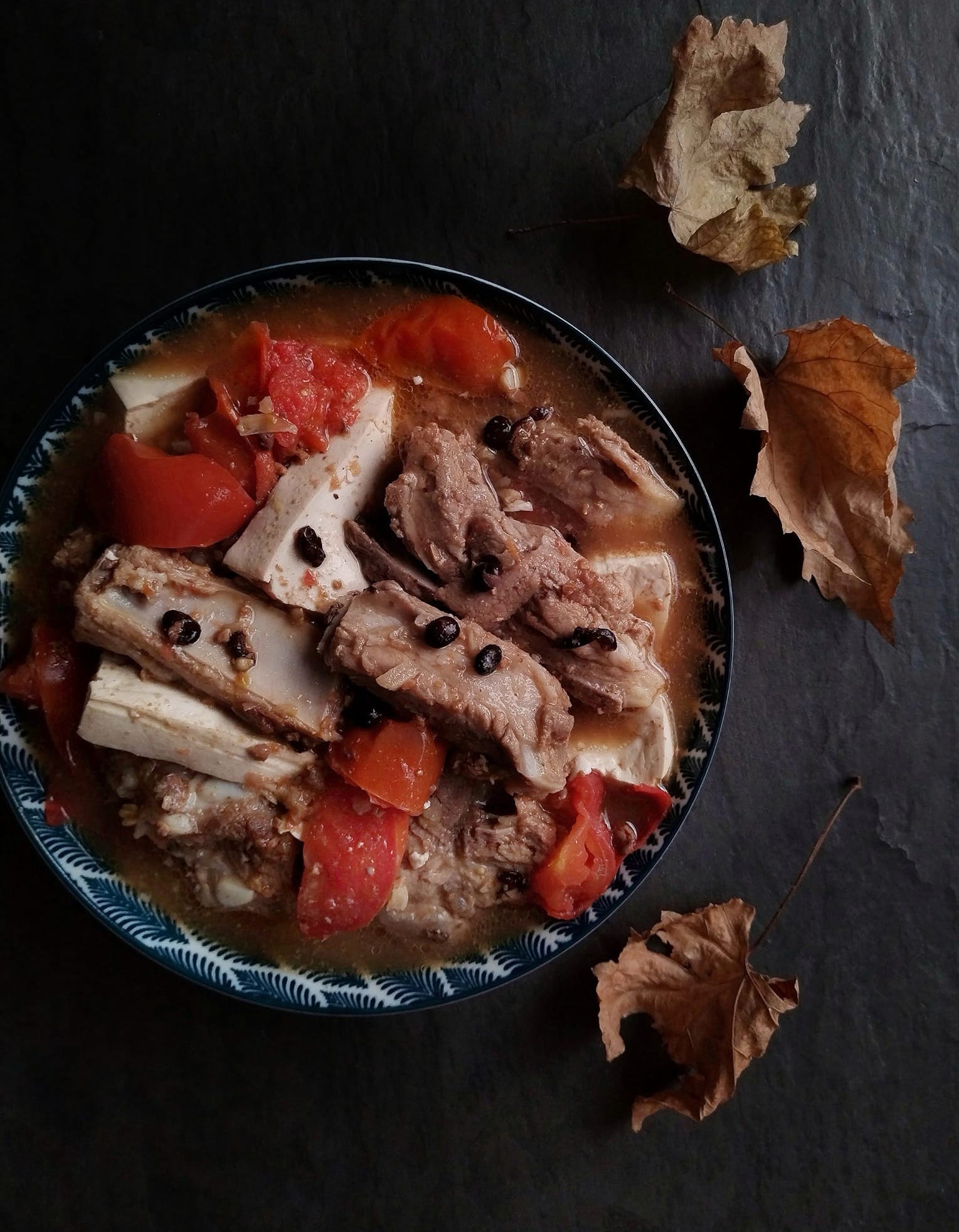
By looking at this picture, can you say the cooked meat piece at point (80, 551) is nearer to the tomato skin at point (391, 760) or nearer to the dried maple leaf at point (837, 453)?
the tomato skin at point (391, 760)

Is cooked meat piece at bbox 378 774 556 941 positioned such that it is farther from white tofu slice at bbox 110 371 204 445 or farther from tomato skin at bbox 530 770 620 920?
white tofu slice at bbox 110 371 204 445

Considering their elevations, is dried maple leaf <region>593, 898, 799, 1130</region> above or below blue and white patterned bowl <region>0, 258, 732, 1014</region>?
below

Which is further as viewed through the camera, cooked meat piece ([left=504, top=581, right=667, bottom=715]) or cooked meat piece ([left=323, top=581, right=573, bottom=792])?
cooked meat piece ([left=504, top=581, right=667, bottom=715])

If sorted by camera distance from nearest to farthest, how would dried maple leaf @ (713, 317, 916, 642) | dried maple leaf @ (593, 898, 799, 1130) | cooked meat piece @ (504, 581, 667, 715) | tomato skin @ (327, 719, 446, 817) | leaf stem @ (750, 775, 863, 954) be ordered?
tomato skin @ (327, 719, 446, 817) → cooked meat piece @ (504, 581, 667, 715) → dried maple leaf @ (713, 317, 916, 642) → dried maple leaf @ (593, 898, 799, 1130) → leaf stem @ (750, 775, 863, 954)

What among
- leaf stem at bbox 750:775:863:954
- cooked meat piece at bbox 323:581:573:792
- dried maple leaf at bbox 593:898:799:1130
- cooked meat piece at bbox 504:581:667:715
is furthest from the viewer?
leaf stem at bbox 750:775:863:954

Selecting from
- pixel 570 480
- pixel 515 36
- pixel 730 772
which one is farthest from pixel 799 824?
pixel 515 36

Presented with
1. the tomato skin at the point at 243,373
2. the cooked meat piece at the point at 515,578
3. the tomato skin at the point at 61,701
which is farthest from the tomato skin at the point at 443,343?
the tomato skin at the point at 61,701

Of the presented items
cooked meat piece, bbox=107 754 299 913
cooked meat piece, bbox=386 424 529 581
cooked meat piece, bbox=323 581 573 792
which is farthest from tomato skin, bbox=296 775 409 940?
cooked meat piece, bbox=386 424 529 581
